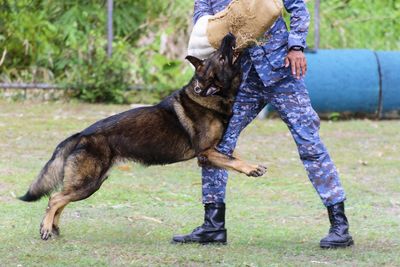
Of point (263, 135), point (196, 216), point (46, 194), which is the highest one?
point (46, 194)

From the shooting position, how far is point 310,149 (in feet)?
18.4

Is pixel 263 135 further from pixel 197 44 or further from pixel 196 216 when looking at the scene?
pixel 197 44

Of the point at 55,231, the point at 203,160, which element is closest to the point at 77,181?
the point at 55,231

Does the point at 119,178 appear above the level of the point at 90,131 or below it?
below

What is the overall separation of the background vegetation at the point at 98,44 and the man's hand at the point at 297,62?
795 centimetres

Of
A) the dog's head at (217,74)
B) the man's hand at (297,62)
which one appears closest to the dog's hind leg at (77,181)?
the dog's head at (217,74)

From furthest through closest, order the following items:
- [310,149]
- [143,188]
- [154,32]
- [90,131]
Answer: [154,32] < [143,188] < [90,131] < [310,149]

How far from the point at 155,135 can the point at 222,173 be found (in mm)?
496

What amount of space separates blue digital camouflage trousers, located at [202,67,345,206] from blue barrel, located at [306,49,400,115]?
6799 millimetres

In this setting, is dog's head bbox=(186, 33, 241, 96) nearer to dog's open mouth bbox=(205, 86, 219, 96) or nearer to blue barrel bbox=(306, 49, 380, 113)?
dog's open mouth bbox=(205, 86, 219, 96)

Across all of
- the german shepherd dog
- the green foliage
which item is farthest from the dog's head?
the green foliage

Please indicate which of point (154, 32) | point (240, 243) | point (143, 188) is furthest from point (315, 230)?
point (154, 32)

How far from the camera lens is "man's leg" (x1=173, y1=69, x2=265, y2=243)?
5.76 metres

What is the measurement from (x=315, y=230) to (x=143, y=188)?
82.2 inches
